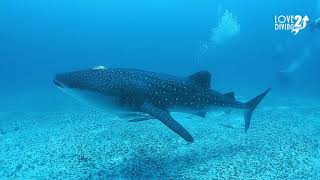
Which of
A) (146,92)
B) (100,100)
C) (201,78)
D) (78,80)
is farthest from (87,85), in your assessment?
(201,78)

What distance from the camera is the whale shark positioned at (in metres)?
6.76

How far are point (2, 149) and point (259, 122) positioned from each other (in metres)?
10.6

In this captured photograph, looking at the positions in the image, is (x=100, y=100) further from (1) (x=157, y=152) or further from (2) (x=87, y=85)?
(1) (x=157, y=152)

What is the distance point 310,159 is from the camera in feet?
33.6

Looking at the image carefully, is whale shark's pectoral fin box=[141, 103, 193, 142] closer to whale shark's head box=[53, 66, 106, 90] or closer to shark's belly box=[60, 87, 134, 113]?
shark's belly box=[60, 87, 134, 113]

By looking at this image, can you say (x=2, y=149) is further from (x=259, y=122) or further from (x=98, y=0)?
(x=98, y=0)

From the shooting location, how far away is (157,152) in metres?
10.2

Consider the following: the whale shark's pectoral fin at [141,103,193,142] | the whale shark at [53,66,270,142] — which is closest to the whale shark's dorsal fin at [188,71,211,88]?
the whale shark at [53,66,270,142]

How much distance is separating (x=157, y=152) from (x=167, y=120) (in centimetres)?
334

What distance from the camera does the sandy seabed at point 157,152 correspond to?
29.5 feet

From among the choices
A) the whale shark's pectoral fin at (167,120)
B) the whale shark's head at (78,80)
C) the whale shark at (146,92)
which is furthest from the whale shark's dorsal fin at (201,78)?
the whale shark's head at (78,80)

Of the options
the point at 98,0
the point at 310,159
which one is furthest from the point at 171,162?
the point at 98,0

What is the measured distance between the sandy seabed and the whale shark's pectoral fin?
200 centimetres

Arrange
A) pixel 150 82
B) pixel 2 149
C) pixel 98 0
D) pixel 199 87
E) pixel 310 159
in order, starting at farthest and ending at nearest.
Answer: pixel 98 0 → pixel 2 149 → pixel 310 159 → pixel 199 87 → pixel 150 82
